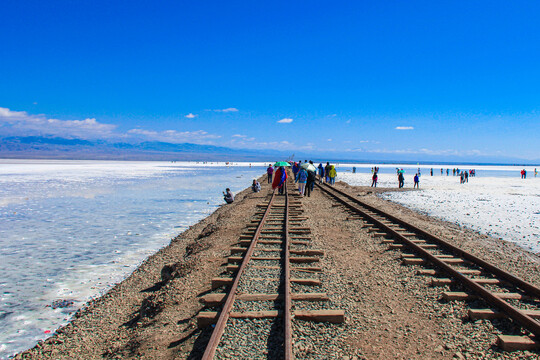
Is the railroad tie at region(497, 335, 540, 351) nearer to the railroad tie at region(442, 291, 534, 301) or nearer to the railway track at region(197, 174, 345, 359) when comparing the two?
the railroad tie at region(442, 291, 534, 301)

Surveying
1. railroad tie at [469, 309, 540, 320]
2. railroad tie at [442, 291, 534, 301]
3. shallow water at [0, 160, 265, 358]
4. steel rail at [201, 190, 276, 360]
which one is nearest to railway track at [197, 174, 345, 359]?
steel rail at [201, 190, 276, 360]

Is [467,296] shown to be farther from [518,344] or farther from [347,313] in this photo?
[347,313]

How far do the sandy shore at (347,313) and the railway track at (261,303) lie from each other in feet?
0.78

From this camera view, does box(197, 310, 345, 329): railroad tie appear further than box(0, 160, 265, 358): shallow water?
No

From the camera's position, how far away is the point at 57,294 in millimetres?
7535

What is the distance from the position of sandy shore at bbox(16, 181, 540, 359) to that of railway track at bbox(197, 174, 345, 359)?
237 mm

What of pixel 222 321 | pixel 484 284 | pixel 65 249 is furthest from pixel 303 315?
pixel 65 249

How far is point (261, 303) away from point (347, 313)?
1197mm

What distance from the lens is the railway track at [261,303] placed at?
4.02 m

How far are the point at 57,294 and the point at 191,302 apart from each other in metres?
3.66

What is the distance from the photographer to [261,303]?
5.10 m

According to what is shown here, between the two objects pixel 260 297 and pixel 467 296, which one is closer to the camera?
pixel 260 297

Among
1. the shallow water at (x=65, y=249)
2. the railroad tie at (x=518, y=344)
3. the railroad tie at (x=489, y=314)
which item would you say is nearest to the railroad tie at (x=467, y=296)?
the railroad tie at (x=489, y=314)

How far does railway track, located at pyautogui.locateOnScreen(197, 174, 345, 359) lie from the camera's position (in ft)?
13.2
